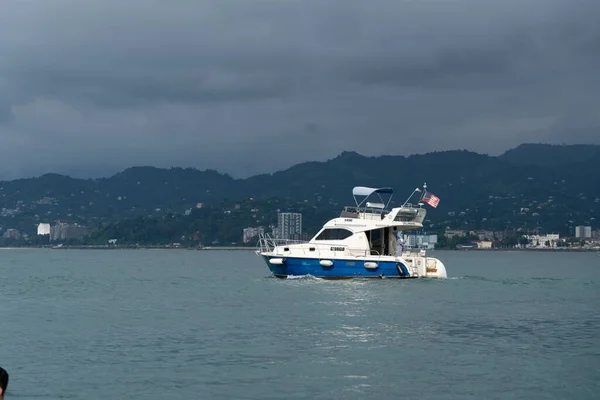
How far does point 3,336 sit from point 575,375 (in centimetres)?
2041

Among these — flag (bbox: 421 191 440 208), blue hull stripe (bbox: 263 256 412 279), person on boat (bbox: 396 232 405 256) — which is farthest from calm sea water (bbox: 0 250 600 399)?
flag (bbox: 421 191 440 208)

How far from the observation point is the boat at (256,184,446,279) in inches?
2244

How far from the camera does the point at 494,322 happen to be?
39.2 meters

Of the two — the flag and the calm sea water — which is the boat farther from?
the calm sea water

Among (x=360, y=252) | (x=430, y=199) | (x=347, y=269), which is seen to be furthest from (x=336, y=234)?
(x=430, y=199)

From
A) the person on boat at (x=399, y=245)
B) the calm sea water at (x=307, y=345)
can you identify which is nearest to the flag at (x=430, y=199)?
the person on boat at (x=399, y=245)

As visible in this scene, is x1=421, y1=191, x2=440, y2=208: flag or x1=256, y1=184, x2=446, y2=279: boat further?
x1=421, y1=191, x2=440, y2=208: flag

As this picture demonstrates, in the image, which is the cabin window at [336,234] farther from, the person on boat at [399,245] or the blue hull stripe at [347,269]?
the person on boat at [399,245]

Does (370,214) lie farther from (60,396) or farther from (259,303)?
(60,396)

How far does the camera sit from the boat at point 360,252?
57.0 meters

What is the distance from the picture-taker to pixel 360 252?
57844 mm

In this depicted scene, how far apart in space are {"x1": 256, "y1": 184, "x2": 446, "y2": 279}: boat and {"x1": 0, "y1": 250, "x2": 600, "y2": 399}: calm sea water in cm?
214

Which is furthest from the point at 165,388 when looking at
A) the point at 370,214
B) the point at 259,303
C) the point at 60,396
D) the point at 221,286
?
the point at 221,286

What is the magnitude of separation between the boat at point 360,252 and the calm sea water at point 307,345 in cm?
214
